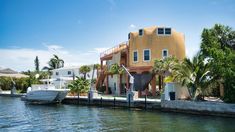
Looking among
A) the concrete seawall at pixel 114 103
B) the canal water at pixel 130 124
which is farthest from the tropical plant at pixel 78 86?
the canal water at pixel 130 124

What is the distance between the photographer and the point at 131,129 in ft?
69.9

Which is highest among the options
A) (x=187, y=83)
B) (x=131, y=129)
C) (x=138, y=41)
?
(x=138, y=41)

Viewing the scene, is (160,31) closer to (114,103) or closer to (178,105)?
(114,103)

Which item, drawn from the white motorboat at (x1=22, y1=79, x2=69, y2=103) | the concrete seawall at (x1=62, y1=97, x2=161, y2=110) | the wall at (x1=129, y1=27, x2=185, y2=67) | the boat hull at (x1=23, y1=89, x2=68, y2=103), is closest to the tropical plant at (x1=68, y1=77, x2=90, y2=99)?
the concrete seawall at (x1=62, y1=97, x2=161, y2=110)

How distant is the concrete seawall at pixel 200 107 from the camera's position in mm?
26400

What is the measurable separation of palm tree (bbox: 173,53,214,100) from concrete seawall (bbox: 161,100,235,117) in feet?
5.07

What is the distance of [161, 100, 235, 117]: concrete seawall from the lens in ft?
86.6

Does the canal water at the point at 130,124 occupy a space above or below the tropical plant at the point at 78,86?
below

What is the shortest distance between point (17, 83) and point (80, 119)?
5315 cm

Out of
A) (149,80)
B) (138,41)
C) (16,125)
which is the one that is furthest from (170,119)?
(138,41)

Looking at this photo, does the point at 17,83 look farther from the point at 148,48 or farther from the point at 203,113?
the point at 203,113

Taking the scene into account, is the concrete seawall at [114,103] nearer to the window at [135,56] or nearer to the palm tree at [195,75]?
the palm tree at [195,75]

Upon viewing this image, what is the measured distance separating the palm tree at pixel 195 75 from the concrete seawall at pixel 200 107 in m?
1.54

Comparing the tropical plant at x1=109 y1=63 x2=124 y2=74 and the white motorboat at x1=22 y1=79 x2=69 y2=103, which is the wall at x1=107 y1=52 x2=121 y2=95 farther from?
the white motorboat at x1=22 y1=79 x2=69 y2=103
